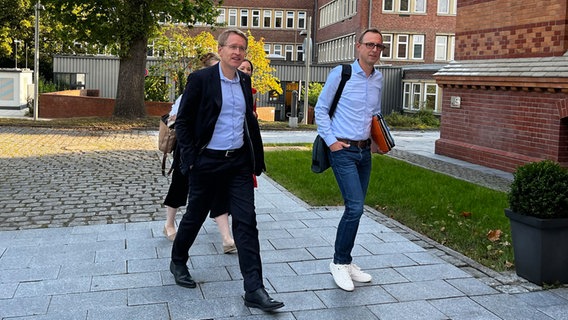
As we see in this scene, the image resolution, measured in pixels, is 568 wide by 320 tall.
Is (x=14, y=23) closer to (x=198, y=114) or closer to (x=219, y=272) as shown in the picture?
(x=219, y=272)

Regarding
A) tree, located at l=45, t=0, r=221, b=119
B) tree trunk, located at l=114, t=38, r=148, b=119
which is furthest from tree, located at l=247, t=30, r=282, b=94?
tree trunk, located at l=114, t=38, r=148, b=119

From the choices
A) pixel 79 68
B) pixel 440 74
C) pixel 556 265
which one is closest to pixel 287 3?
pixel 79 68

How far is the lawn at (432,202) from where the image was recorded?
713 centimetres

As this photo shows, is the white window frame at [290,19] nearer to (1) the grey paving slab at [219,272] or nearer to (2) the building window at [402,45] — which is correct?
(2) the building window at [402,45]

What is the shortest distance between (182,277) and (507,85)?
10.5 m

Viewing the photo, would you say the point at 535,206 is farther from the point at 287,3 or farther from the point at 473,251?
the point at 287,3

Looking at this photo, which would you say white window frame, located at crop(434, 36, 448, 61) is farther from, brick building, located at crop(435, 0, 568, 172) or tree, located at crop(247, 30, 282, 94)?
brick building, located at crop(435, 0, 568, 172)

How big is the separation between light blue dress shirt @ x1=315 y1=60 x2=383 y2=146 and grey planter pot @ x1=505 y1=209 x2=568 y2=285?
62.9 inches

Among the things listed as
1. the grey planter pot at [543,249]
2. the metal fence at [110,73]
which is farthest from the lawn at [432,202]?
the metal fence at [110,73]

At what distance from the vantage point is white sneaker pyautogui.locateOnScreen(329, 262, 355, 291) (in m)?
5.36

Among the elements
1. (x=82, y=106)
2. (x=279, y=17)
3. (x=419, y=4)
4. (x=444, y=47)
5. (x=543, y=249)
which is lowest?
(x=543, y=249)

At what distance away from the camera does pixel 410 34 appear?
49000 mm

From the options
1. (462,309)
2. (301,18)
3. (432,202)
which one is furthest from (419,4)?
(462,309)

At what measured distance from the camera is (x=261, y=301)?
188 inches
